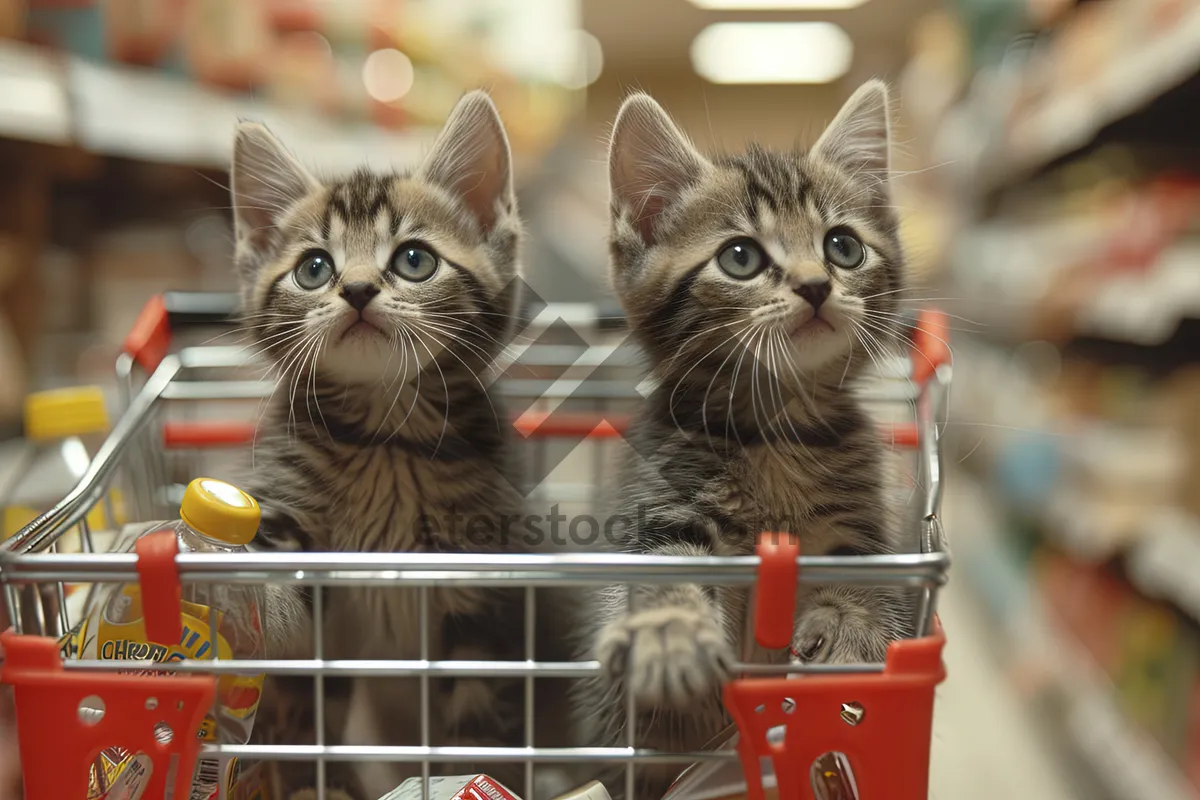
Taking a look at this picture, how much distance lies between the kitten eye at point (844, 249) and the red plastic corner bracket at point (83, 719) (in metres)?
0.73

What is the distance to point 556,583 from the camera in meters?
0.77

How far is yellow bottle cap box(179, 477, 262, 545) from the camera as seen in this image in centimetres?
82

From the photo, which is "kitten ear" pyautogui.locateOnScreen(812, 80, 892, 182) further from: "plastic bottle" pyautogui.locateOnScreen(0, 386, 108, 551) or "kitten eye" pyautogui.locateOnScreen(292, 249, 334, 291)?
"plastic bottle" pyautogui.locateOnScreen(0, 386, 108, 551)

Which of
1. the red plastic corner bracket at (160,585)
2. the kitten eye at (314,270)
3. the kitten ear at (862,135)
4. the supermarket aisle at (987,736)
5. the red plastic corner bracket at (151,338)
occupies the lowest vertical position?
the supermarket aisle at (987,736)

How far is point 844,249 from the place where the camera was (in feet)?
3.43

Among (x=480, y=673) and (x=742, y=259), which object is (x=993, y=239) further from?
(x=480, y=673)

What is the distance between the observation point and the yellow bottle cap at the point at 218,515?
824 mm

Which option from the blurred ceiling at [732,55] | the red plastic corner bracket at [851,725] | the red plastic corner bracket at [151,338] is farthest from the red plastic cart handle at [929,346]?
the blurred ceiling at [732,55]

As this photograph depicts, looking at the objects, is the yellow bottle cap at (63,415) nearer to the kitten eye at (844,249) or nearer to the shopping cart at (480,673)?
the shopping cart at (480,673)

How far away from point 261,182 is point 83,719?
0.62 metres

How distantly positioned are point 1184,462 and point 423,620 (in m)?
2.16

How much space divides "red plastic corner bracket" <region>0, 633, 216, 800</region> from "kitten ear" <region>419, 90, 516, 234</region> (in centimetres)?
62

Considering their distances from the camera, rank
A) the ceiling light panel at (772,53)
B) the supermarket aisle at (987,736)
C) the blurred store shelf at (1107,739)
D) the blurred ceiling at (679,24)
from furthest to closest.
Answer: the ceiling light panel at (772,53)
the blurred ceiling at (679,24)
the supermarket aisle at (987,736)
the blurred store shelf at (1107,739)

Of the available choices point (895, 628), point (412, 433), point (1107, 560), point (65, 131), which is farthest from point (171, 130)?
point (1107, 560)
